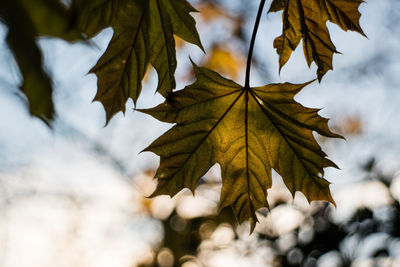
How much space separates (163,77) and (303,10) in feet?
1.17

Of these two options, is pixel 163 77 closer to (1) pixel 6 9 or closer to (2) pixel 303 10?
(2) pixel 303 10

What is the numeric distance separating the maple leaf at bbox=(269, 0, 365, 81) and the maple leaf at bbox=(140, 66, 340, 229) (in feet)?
0.32

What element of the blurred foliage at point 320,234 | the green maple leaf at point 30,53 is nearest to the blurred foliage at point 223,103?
the green maple leaf at point 30,53

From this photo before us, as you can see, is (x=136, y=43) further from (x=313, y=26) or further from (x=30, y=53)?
(x=30, y=53)

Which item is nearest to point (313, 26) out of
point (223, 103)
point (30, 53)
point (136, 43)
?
point (223, 103)

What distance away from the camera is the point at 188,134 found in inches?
36.7

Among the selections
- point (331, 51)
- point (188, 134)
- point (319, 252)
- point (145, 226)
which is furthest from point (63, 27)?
point (145, 226)

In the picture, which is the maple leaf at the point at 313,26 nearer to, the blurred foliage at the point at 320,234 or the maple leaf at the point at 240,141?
the maple leaf at the point at 240,141

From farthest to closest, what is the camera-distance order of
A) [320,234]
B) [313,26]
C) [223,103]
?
[320,234]
[223,103]
[313,26]

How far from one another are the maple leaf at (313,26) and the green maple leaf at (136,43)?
20 cm

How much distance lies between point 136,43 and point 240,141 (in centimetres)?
38

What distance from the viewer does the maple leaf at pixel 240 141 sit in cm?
91

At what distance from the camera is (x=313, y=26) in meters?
0.83

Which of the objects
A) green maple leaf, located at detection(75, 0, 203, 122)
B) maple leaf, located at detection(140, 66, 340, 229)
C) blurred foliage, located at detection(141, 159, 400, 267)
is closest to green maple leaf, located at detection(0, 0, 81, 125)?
green maple leaf, located at detection(75, 0, 203, 122)
